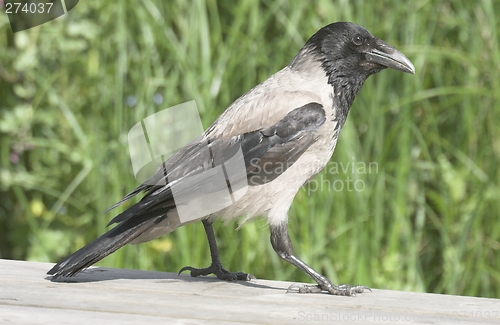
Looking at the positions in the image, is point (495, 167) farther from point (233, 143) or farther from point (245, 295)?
point (245, 295)

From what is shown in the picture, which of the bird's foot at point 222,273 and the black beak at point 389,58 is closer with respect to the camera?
the bird's foot at point 222,273

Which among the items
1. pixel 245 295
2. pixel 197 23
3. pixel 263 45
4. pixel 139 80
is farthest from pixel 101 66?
pixel 245 295

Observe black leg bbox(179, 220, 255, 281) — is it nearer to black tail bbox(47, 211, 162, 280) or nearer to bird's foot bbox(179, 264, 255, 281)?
bird's foot bbox(179, 264, 255, 281)

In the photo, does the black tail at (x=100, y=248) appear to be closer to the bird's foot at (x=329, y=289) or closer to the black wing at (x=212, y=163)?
the black wing at (x=212, y=163)

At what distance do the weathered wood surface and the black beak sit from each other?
3.44 feet

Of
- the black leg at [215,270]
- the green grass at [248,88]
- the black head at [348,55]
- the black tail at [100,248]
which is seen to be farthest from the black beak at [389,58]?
the black tail at [100,248]

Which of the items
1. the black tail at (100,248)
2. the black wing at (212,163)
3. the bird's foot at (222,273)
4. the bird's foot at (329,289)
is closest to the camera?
the black tail at (100,248)

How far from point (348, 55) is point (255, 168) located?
760mm

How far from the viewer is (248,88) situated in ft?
13.3

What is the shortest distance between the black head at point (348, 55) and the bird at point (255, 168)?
38 millimetres

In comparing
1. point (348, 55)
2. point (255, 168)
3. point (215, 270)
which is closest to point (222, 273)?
point (215, 270)

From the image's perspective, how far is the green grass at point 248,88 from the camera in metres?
3.80

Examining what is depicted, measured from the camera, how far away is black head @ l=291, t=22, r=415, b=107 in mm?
3283

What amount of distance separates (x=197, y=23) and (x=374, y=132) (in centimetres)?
113
